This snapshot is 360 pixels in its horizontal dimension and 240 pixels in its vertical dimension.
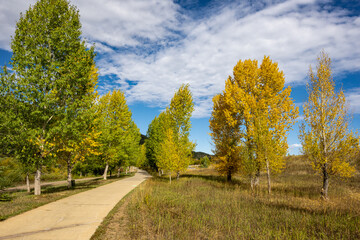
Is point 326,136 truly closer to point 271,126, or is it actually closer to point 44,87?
point 271,126

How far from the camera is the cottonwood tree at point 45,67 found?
9.65 meters

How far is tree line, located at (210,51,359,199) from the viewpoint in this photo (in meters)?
12.0

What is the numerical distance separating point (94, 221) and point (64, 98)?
26.2 feet

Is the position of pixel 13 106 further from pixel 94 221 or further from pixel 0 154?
pixel 94 221

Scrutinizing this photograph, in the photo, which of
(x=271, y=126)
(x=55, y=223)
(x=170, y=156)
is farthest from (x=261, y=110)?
(x=55, y=223)

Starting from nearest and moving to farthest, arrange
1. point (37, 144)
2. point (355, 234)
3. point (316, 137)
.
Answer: point (355, 234), point (37, 144), point (316, 137)

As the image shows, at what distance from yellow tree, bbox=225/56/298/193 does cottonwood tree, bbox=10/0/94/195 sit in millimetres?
12673

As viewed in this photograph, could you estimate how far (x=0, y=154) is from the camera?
9.47m

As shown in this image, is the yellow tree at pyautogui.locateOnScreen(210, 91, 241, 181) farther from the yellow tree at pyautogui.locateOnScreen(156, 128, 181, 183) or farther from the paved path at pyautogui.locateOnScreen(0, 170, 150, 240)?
the paved path at pyautogui.locateOnScreen(0, 170, 150, 240)

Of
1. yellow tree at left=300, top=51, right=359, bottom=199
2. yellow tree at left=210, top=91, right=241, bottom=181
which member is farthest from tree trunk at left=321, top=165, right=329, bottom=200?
yellow tree at left=210, top=91, right=241, bottom=181

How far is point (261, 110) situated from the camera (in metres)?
15.7

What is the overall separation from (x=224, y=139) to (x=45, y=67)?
1592 centimetres

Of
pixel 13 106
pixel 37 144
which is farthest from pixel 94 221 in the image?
pixel 13 106

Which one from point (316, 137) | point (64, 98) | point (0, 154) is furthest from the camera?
point (316, 137)
